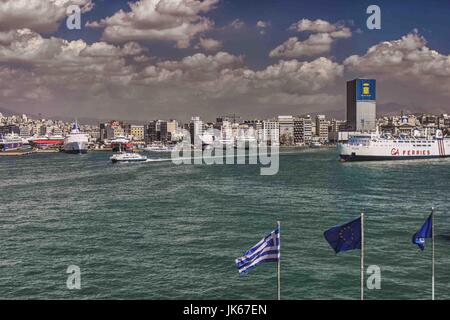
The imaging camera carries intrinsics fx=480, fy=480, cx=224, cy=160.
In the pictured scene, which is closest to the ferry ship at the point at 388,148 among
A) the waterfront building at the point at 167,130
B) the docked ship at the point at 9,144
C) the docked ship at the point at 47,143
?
the docked ship at the point at 9,144

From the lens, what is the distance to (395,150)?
7138 centimetres

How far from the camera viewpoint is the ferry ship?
69.2m

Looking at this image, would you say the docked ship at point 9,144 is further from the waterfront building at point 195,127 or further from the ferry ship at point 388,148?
the ferry ship at point 388,148

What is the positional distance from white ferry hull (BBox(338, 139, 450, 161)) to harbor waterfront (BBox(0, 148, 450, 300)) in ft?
105

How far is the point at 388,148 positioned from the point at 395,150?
4.27ft

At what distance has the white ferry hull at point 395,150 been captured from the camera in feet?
227

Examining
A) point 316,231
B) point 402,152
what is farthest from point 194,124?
point 316,231

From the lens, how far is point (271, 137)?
190 metres

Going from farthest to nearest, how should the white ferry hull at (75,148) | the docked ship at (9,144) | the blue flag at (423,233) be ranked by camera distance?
the docked ship at (9,144) < the white ferry hull at (75,148) < the blue flag at (423,233)

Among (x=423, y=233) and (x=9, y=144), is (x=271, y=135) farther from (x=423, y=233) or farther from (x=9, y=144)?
(x=423, y=233)

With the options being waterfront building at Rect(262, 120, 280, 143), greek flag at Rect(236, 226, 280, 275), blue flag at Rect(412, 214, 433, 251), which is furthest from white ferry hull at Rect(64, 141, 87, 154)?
blue flag at Rect(412, 214, 433, 251)

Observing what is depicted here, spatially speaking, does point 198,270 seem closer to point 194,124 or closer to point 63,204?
point 63,204

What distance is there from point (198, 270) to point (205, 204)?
1408 centimetres

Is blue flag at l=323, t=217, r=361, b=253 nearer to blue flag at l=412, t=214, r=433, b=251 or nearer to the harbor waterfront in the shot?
blue flag at l=412, t=214, r=433, b=251
